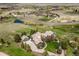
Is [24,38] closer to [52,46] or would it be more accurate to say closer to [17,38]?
[17,38]

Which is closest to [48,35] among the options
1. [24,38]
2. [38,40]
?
[38,40]

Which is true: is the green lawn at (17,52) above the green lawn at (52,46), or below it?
below

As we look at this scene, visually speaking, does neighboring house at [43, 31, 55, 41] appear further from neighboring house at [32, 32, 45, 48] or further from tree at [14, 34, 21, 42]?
tree at [14, 34, 21, 42]

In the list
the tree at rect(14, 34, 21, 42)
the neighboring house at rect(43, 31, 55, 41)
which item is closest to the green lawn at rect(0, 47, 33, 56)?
the tree at rect(14, 34, 21, 42)

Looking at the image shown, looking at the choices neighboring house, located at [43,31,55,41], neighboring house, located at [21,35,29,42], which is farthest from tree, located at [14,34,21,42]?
neighboring house, located at [43,31,55,41]

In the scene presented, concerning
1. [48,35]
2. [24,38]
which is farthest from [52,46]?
[24,38]

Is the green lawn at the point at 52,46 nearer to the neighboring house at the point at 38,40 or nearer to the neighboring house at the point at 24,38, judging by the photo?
the neighboring house at the point at 38,40

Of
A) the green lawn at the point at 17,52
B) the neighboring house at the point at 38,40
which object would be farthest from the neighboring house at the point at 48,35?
the green lawn at the point at 17,52

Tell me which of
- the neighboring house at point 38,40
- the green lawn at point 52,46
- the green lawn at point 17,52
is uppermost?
the neighboring house at point 38,40

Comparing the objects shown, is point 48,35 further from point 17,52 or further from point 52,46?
point 17,52

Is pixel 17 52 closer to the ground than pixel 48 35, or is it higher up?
closer to the ground

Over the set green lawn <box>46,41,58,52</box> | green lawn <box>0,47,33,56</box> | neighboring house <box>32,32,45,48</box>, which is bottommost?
green lawn <box>0,47,33,56</box>

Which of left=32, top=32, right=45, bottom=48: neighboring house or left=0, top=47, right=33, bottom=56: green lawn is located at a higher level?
left=32, top=32, right=45, bottom=48: neighboring house
